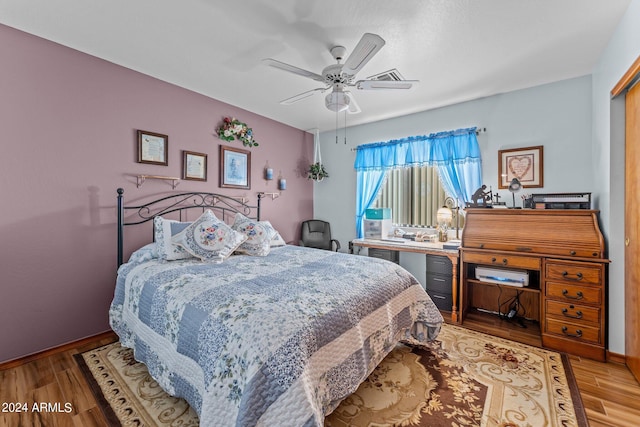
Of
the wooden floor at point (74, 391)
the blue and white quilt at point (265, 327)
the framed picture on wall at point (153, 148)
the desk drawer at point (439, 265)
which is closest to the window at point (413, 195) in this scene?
the desk drawer at point (439, 265)

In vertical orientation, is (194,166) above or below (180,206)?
above

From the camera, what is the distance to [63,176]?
238 centimetres

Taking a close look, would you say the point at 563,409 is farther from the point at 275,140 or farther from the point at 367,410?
the point at 275,140

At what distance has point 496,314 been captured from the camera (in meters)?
3.24

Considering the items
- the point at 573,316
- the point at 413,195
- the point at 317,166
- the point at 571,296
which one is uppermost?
the point at 317,166

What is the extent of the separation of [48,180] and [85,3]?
1.43m

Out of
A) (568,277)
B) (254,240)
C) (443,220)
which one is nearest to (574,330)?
(568,277)

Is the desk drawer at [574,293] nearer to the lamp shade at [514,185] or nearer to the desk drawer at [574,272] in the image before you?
the desk drawer at [574,272]

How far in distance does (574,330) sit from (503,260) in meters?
0.75

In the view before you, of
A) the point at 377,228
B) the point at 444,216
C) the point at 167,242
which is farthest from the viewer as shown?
the point at 377,228

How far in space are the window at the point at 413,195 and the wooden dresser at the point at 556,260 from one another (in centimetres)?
88

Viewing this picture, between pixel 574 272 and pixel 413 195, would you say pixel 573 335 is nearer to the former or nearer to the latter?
pixel 574 272

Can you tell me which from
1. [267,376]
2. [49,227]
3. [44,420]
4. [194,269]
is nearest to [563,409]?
[267,376]

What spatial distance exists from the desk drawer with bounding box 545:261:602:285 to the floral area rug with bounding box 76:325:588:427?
66 centimetres
